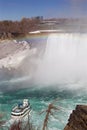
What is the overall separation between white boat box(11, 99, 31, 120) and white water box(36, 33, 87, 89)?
1.50 feet

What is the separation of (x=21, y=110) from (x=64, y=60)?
41.0 inches

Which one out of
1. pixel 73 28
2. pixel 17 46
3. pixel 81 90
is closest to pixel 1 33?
pixel 17 46

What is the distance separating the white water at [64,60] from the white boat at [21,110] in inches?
18.1

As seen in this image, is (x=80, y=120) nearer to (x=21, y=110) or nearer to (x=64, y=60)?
(x=21, y=110)

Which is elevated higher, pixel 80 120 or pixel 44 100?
pixel 80 120

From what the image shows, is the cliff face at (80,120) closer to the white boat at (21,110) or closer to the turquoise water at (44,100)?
the turquoise water at (44,100)

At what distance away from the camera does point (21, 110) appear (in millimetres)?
4711

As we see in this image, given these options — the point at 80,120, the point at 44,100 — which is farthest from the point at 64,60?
the point at 80,120

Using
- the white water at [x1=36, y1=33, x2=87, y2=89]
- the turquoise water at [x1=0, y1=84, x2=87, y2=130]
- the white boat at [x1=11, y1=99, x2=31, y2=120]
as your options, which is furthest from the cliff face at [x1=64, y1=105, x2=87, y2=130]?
the white water at [x1=36, y1=33, x2=87, y2=89]

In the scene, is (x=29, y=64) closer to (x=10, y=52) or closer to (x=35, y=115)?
(x=10, y=52)

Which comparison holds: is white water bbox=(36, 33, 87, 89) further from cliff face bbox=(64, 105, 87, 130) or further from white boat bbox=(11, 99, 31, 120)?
cliff face bbox=(64, 105, 87, 130)

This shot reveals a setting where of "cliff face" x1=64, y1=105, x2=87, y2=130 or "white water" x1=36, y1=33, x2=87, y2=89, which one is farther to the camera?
"white water" x1=36, y1=33, x2=87, y2=89

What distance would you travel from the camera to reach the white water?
5137 millimetres

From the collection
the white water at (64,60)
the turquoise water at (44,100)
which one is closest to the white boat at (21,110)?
the turquoise water at (44,100)
